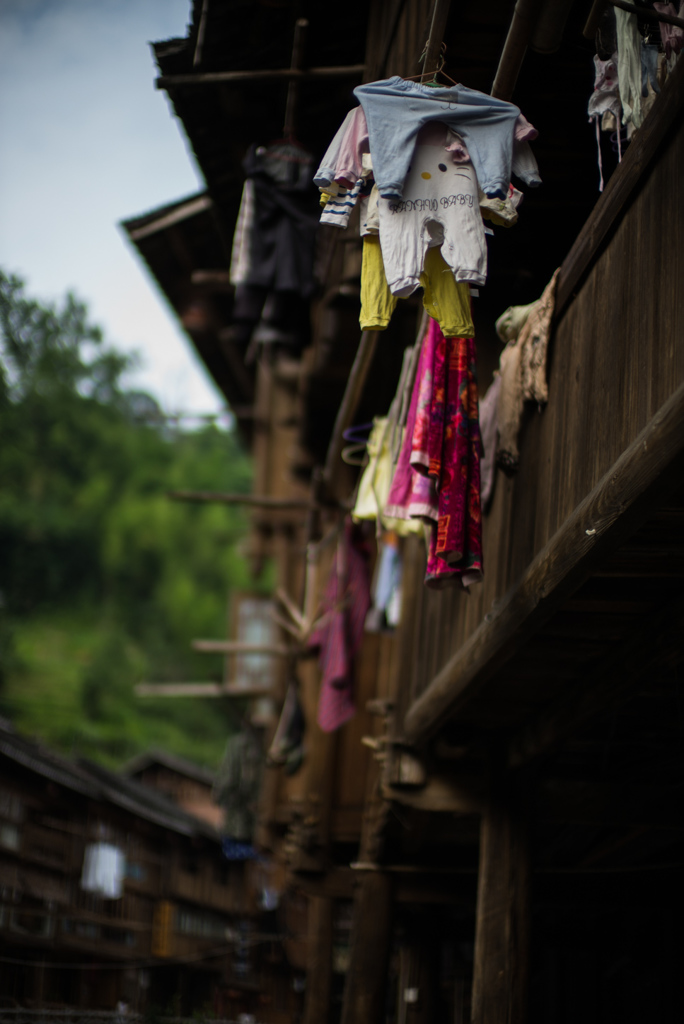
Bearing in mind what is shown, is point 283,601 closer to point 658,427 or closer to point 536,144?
point 536,144

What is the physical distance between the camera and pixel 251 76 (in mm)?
8148

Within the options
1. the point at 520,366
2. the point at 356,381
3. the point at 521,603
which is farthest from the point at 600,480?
the point at 356,381

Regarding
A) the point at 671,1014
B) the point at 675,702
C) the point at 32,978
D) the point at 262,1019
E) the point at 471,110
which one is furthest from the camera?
the point at 262,1019

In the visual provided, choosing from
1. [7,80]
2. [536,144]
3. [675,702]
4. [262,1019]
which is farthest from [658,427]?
[262,1019]

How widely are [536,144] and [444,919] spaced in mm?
8869

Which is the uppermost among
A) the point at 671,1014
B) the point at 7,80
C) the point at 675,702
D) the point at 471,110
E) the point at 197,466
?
the point at 197,466

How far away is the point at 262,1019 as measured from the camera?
22625 millimetres

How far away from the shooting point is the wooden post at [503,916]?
5785 millimetres

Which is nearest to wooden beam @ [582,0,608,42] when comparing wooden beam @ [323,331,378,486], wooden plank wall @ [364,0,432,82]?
wooden plank wall @ [364,0,432,82]

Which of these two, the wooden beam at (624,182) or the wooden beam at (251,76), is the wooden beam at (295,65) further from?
the wooden beam at (624,182)

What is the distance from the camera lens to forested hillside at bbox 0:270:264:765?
15844 millimetres

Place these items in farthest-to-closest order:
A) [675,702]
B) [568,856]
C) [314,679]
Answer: [314,679] → [568,856] → [675,702]

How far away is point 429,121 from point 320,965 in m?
10.0

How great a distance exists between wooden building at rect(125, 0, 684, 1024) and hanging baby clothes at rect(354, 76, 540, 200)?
276mm
